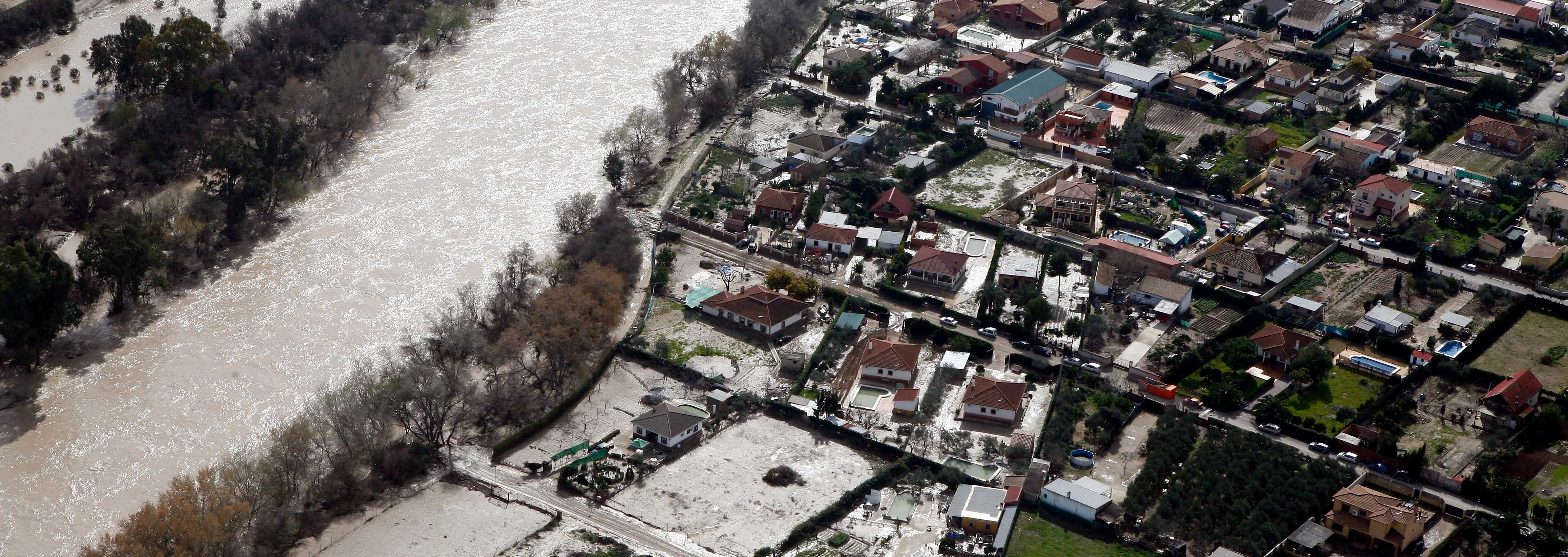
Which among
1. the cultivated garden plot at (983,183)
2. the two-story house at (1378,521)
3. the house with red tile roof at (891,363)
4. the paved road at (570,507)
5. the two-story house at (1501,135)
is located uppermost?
the paved road at (570,507)

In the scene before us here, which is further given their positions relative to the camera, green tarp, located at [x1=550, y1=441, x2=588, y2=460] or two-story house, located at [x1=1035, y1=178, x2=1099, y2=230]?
two-story house, located at [x1=1035, y1=178, x2=1099, y2=230]

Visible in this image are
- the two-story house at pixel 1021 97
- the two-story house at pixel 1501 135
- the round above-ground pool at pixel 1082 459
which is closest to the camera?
the round above-ground pool at pixel 1082 459

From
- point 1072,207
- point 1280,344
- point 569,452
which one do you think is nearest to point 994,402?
point 1280,344

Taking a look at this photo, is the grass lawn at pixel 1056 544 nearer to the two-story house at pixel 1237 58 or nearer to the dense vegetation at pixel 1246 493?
the dense vegetation at pixel 1246 493

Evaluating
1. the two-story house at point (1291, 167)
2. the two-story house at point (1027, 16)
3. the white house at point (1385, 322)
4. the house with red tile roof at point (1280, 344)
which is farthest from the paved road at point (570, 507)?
the two-story house at point (1027, 16)

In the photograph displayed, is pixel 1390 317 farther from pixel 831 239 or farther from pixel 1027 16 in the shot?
pixel 1027 16

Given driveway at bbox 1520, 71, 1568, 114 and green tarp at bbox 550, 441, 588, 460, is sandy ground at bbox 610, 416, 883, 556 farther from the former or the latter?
driveway at bbox 1520, 71, 1568, 114

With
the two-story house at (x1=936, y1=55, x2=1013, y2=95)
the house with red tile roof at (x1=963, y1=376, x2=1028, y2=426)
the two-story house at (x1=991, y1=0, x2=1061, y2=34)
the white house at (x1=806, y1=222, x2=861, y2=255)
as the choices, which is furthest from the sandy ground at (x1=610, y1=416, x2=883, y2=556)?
the two-story house at (x1=991, y1=0, x2=1061, y2=34)
